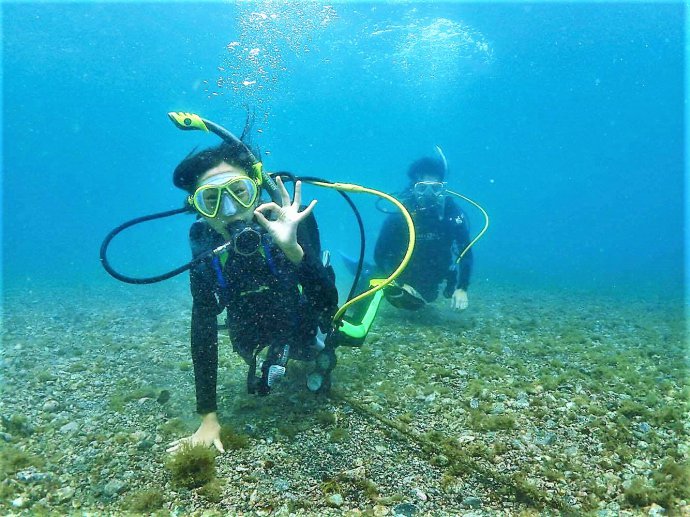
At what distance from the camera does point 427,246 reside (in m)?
9.59

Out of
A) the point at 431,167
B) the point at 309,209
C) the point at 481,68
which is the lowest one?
the point at 309,209

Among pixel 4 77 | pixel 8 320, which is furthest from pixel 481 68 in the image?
pixel 4 77

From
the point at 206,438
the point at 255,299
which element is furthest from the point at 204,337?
the point at 206,438

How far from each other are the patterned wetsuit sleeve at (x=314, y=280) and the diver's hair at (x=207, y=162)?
89 centimetres

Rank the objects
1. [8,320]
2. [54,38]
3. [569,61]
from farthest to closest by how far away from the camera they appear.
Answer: [569,61] → [54,38] → [8,320]

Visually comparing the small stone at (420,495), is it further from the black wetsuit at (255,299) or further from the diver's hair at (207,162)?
the diver's hair at (207,162)

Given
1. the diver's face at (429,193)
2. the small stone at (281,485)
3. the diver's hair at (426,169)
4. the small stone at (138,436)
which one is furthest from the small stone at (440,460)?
the diver's hair at (426,169)

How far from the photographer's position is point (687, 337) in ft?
27.8

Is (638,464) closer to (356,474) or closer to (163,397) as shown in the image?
(356,474)

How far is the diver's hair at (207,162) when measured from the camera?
4.12 meters

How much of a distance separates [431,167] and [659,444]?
7.22m

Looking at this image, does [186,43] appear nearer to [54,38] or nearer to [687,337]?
[54,38]

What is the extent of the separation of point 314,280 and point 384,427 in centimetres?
177

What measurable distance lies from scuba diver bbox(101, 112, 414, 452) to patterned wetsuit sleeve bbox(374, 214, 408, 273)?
5193mm
